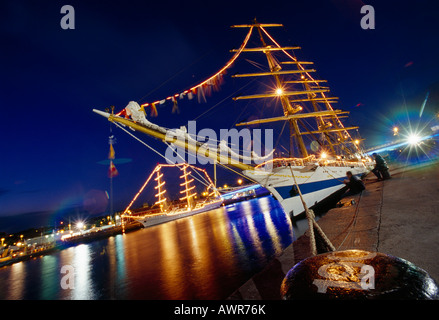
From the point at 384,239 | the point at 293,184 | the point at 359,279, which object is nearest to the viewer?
the point at 359,279

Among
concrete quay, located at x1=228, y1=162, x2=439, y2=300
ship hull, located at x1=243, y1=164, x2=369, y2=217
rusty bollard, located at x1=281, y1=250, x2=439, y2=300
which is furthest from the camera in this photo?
ship hull, located at x1=243, y1=164, x2=369, y2=217

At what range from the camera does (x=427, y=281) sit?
105 centimetres

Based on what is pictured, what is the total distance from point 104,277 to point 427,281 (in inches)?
684

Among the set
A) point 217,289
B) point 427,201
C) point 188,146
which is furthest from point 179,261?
point 427,201

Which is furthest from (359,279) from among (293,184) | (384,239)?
(293,184)

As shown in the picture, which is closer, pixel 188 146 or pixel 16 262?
pixel 188 146

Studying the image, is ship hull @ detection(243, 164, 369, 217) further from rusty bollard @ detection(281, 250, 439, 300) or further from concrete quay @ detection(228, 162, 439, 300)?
rusty bollard @ detection(281, 250, 439, 300)

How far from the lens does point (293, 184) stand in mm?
13016

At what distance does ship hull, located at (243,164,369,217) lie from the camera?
1292 centimetres

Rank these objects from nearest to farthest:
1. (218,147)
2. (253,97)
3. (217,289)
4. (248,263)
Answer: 1. (217,289)
2. (248,263)
3. (218,147)
4. (253,97)

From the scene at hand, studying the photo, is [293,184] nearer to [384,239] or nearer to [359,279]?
[384,239]

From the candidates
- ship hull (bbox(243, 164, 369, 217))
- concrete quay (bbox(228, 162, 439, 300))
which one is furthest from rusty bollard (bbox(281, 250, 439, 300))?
ship hull (bbox(243, 164, 369, 217))
